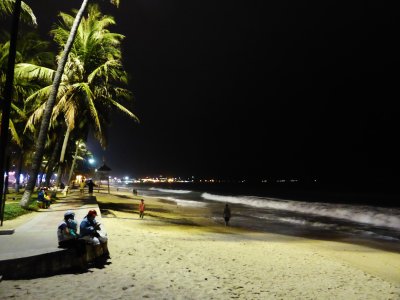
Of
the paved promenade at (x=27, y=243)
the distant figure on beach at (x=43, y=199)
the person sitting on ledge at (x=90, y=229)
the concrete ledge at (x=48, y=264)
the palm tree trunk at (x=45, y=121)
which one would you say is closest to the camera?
the concrete ledge at (x=48, y=264)

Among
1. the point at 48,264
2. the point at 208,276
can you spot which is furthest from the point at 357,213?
the point at 48,264

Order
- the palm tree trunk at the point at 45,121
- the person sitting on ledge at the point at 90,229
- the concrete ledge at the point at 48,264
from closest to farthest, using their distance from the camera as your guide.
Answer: the concrete ledge at the point at 48,264 → the person sitting on ledge at the point at 90,229 → the palm tree trunk at the point at 45,121

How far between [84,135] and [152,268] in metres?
24.6

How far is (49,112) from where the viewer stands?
17.0 metres

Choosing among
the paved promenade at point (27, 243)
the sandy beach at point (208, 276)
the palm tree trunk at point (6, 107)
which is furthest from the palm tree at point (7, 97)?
the sandy beach at point (208, 276)

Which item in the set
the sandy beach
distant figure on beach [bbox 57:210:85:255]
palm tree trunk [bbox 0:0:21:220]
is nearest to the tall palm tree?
the sandy beach

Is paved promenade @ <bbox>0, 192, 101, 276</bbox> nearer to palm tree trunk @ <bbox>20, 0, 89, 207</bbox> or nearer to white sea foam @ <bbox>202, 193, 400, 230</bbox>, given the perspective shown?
palm tree trunk @ <bbox>20, 0, 89, 207</bbox>

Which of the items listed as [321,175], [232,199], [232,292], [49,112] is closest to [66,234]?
[232,292]

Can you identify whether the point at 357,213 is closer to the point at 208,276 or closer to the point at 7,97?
the point at 208,276

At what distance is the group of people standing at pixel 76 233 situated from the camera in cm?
838

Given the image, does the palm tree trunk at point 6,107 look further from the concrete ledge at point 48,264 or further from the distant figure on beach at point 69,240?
the concrete ledge at point 48,264

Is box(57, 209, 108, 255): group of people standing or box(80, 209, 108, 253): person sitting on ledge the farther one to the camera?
box(80, 209, 108, 253): person sitting on ledge

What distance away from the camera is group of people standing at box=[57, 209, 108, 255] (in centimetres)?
838

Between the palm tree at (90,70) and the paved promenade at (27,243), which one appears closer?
the paved promenade at (27,243)
